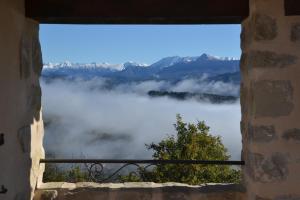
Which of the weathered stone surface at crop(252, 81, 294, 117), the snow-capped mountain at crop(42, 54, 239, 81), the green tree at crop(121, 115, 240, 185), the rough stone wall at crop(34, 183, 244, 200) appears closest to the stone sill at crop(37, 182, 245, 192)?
the rough stone wall at crop(34, 183, 244, 200)

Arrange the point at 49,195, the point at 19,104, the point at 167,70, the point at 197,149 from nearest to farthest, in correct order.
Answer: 1. the point at 19,104
2. the point at 49,195
3. the point at 197,149
4. the point at 167,70

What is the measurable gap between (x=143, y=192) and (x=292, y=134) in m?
1.00

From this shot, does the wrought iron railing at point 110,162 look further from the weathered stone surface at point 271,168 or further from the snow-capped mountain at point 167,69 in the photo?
the snow-capped mountain at point 167,69

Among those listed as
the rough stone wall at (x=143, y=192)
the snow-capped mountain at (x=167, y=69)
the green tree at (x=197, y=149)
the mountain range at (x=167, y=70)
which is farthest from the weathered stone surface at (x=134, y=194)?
the snow-capped mountain at (x=167, y=69)

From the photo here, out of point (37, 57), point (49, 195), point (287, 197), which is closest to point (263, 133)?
point (287, 197)

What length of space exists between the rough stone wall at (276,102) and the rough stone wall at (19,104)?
1363mm

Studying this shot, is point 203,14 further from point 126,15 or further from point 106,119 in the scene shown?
point 106,119

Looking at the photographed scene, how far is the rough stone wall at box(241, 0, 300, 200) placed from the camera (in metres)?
2.50

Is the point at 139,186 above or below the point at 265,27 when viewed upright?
below

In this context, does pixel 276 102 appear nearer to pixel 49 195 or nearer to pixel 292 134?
pixel 292 134

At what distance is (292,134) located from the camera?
8.19 feet

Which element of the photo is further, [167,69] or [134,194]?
[167,69]

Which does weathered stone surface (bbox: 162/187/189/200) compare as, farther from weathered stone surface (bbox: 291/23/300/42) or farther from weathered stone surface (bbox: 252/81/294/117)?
weathered stone surface (bbox: 291/23/300/42)

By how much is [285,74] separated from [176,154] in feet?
24.6
